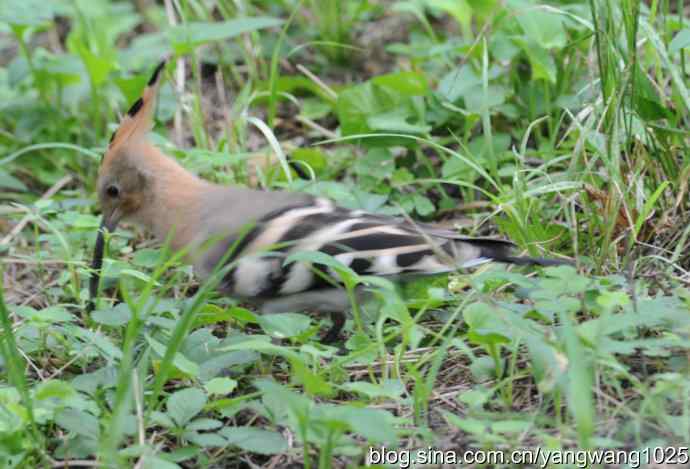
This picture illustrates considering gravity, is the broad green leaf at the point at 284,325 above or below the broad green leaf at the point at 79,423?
above

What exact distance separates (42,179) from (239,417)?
206cm

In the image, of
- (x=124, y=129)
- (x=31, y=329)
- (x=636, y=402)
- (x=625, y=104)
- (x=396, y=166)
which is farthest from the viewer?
(x=396, y=166)

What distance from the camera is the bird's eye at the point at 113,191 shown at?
338cm

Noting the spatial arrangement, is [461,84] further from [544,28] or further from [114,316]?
[114,316]

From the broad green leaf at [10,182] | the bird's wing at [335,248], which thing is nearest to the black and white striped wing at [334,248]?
the bird's wing at [335,248]

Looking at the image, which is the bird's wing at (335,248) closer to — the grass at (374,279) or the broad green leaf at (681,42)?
the grass at (374,279)

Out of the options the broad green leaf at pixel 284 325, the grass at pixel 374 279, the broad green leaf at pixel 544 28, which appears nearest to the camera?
the grass at pixel 374 279

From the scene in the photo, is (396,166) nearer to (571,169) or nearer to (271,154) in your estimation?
(271,154)

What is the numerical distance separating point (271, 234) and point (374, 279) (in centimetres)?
54

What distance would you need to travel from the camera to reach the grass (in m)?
2.33

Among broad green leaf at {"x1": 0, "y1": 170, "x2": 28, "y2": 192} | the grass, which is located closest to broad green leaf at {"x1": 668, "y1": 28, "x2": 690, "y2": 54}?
the grass

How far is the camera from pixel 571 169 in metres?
3.18

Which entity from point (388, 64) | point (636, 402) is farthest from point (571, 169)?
point (388, 64)

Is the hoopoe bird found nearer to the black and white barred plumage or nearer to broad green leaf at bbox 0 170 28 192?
the black and white barred plumage
